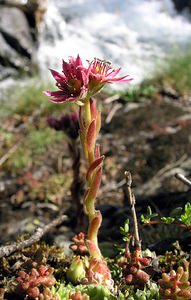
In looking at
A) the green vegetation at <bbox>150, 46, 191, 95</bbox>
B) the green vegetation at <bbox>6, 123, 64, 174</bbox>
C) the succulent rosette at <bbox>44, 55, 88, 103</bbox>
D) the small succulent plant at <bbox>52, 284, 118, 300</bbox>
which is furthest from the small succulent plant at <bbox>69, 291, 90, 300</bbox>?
the green vegetation at <bbox>150, 46, 191, 95</bbox>

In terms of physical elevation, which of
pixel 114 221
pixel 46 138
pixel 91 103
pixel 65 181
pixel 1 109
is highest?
pixel 1 109

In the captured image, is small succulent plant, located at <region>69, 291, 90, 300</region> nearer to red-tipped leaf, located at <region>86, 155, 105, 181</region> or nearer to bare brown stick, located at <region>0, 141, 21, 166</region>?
red-tipped leaf, located at <region>86, 155, 105, 181</region>

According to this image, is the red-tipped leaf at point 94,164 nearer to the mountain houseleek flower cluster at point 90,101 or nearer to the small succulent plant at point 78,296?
the mountain houseleek flower cluster at point 90,101

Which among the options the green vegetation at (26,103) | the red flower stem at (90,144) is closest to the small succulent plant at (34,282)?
the red flower stem at (90,144)

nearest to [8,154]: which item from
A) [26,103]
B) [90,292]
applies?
[26,103]

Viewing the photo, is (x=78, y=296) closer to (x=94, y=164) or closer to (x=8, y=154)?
(x=94, y=164)

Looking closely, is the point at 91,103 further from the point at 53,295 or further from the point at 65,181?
the point at 65,181

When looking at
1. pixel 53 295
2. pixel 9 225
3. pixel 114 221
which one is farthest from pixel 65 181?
pixel 53 295
